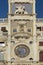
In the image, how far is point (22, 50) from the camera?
2474 inches

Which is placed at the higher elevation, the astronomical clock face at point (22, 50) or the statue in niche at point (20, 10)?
the statue in niche at point (20, 10)

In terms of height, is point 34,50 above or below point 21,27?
below

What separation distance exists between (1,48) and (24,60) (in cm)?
467

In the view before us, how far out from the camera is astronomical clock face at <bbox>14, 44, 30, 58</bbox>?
62.4 meters

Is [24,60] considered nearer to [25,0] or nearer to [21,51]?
[21,51]

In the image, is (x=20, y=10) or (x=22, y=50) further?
(x=20, y=10)

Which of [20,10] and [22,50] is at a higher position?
[20,10]

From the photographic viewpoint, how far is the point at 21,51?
6269 cm

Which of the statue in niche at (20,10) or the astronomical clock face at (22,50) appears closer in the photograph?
the astronomical clock face at (22,50)

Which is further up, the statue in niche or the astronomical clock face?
the statue in niche

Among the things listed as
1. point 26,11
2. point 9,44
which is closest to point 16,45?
point 9,44

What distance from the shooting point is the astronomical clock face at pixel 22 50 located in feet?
205

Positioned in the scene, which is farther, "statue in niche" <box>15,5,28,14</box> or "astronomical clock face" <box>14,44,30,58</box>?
"statue in niche" <box>15,5,28,14</box>

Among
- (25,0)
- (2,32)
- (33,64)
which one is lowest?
(33,64)
